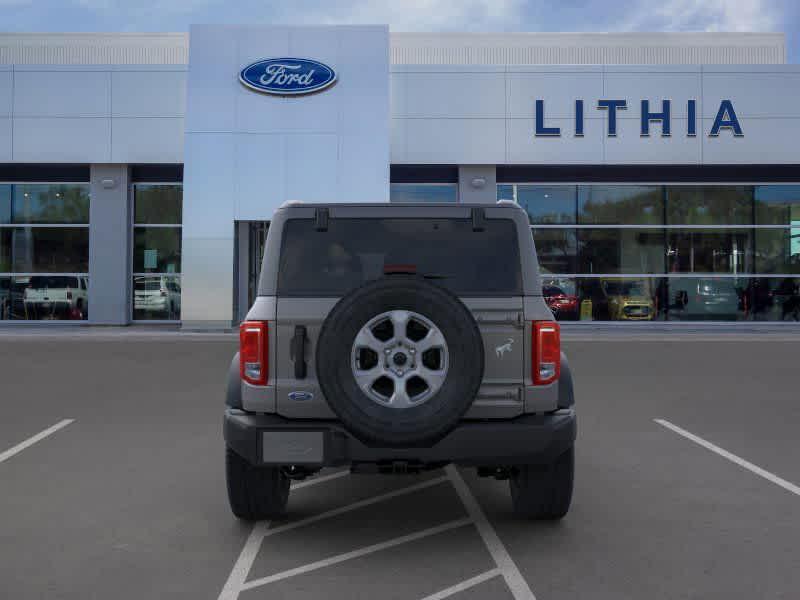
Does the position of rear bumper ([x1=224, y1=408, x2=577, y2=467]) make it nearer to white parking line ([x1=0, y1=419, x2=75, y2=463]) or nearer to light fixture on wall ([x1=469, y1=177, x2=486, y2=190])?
white parking line ([x1=0, y1=419, x2=75, y2=463])

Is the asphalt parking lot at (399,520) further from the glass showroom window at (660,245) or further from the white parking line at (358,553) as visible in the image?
the glass showroom window at (660,245)

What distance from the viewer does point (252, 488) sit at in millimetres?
5305

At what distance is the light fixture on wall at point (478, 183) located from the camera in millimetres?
25906

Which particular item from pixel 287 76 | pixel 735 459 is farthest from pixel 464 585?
pixel 287 76

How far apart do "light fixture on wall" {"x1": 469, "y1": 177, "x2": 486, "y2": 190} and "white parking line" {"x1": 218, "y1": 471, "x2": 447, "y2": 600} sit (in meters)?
19.6

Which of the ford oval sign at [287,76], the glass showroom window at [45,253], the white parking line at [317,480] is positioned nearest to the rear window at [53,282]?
the glass showroom window at [45,253]

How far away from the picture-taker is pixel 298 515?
5.69m

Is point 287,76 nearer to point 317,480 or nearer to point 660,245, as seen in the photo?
point 660,245

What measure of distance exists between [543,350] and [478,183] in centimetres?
2141

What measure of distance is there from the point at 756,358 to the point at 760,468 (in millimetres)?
11170

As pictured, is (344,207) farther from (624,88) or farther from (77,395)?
(624,88)

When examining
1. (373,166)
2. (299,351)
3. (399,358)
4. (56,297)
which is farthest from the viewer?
(56,297)

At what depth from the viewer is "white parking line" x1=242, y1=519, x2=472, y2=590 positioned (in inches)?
173

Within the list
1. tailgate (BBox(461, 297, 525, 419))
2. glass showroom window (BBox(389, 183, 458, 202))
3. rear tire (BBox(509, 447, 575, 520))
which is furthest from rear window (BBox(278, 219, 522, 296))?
glass showroom window (BBox(389, 183, 458, 202))
